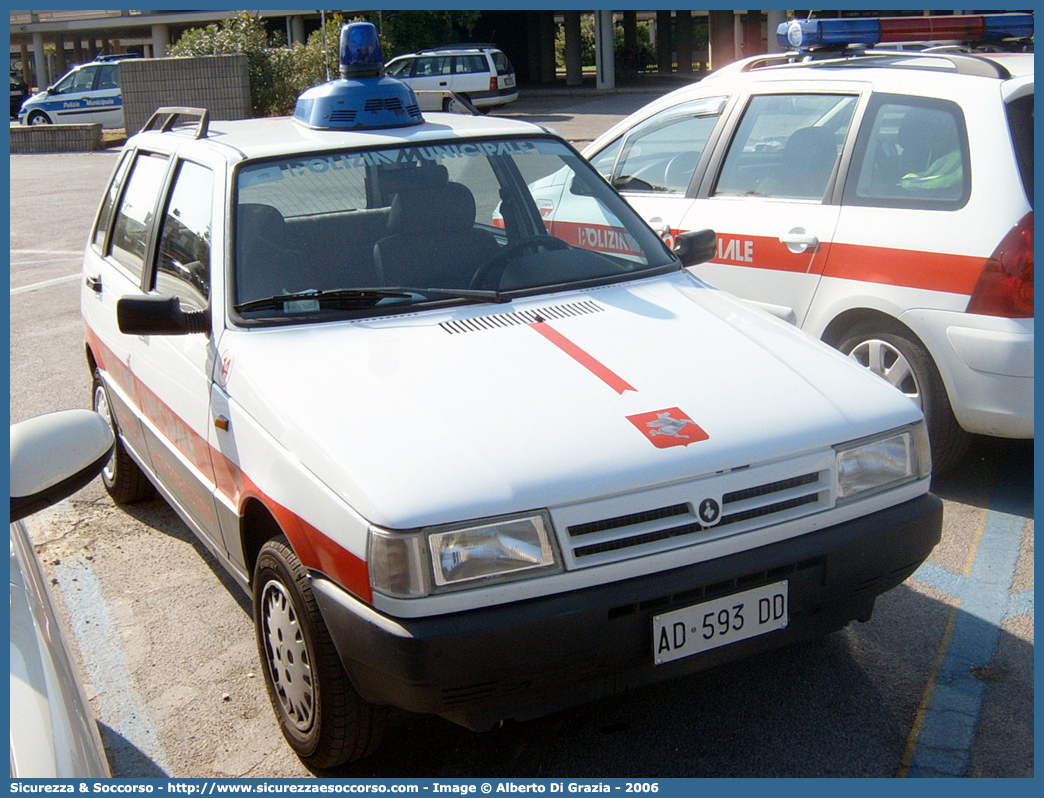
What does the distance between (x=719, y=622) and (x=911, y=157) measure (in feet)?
9.29

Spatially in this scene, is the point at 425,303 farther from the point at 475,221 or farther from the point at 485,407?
the point at 485,407

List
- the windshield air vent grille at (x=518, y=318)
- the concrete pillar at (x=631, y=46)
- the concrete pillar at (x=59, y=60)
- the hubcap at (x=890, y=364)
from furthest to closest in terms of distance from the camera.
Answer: the concrete pillar at (x=59, y=60)
the concrete pillar at (x=631, y=46)
the hubcap at (x=890, y=364)
the windshield air vent grille at (x=518, y=318)

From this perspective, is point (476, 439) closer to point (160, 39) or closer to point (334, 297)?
point (334, 297)

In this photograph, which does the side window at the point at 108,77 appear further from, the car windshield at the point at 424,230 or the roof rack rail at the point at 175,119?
the car windshield at the point at 424,230

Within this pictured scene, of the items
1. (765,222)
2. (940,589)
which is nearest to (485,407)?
(940,589)

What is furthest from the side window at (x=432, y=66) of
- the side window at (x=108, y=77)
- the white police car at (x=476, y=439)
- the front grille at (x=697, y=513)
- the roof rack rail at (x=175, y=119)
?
the front grille at (x=697, y=513)

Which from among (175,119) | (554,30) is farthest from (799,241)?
(554,30)

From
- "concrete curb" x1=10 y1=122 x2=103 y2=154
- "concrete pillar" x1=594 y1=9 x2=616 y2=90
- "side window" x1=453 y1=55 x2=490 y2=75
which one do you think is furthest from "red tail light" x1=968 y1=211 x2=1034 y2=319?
"concrete pillar" x1=594 y1=9 x2=616 y2=90

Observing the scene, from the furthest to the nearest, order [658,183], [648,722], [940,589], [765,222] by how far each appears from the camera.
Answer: [658,183] → [765,222] → [940,589] → [648,722]

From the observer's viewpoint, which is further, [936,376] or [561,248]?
[936,376]

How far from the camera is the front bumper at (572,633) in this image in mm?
2541

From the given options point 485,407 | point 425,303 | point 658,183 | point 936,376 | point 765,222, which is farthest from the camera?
point 658,183
